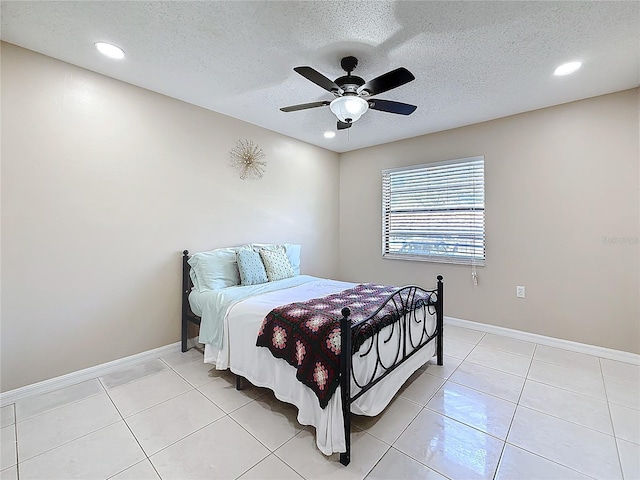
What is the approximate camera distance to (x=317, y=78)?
1936 millimetres

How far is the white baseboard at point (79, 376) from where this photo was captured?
84.2 inches

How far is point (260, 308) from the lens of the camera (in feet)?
7.30

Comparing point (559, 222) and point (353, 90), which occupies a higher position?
point (353, 90)

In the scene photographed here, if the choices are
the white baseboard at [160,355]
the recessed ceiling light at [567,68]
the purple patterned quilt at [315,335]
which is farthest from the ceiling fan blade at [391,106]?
the white baseboard at [160,355]

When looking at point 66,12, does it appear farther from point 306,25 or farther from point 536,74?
point 536,74

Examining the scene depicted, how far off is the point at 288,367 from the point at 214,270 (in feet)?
4.74

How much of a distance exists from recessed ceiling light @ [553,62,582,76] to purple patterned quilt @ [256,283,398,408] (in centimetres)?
239

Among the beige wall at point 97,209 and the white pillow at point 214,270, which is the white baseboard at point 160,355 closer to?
the beige wall at point 97,209

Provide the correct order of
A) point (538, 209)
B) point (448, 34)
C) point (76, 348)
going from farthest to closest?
point (538, 209) < point (76, 348) < point (448, 34)

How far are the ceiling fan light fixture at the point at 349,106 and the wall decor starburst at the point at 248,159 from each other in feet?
5.45

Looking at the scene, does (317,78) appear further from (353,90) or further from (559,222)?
(559,222)

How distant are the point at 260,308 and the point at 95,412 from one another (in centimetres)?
132

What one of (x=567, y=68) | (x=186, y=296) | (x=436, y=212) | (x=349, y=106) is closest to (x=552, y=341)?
(x=436, y=212)

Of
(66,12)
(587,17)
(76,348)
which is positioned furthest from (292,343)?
(587,17)
